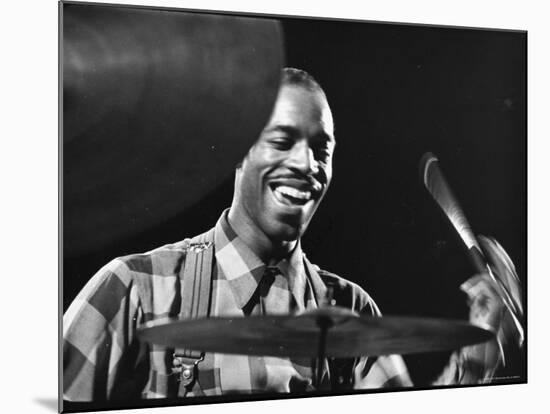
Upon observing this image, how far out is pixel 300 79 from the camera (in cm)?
555

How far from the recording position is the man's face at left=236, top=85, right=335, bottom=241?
5445mm

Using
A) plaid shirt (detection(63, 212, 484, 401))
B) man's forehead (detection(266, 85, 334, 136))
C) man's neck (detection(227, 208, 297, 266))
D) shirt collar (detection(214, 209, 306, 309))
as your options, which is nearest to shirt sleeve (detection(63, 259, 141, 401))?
plaid shirt (detection(63, 212, 484, 401))

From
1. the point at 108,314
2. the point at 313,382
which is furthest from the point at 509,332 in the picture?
the point at 108,314

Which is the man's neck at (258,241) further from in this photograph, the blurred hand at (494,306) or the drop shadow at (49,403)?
the drop shadow at (49,403)

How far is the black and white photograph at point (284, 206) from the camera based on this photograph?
17.0 feet

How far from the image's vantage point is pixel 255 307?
538 cm

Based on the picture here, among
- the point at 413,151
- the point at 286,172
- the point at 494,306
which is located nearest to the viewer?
the point at 286,172

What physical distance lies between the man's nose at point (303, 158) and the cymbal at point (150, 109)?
22 centimetres

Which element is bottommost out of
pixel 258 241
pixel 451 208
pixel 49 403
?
pixel 49 403

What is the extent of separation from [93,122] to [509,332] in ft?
8.38

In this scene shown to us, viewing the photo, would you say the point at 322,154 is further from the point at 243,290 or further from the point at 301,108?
the point at 243,290

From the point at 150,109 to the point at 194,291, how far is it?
0.91 meters

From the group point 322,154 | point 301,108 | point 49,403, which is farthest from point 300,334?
point 49,403

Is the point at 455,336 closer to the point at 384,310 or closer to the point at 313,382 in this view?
the point at 384,310
